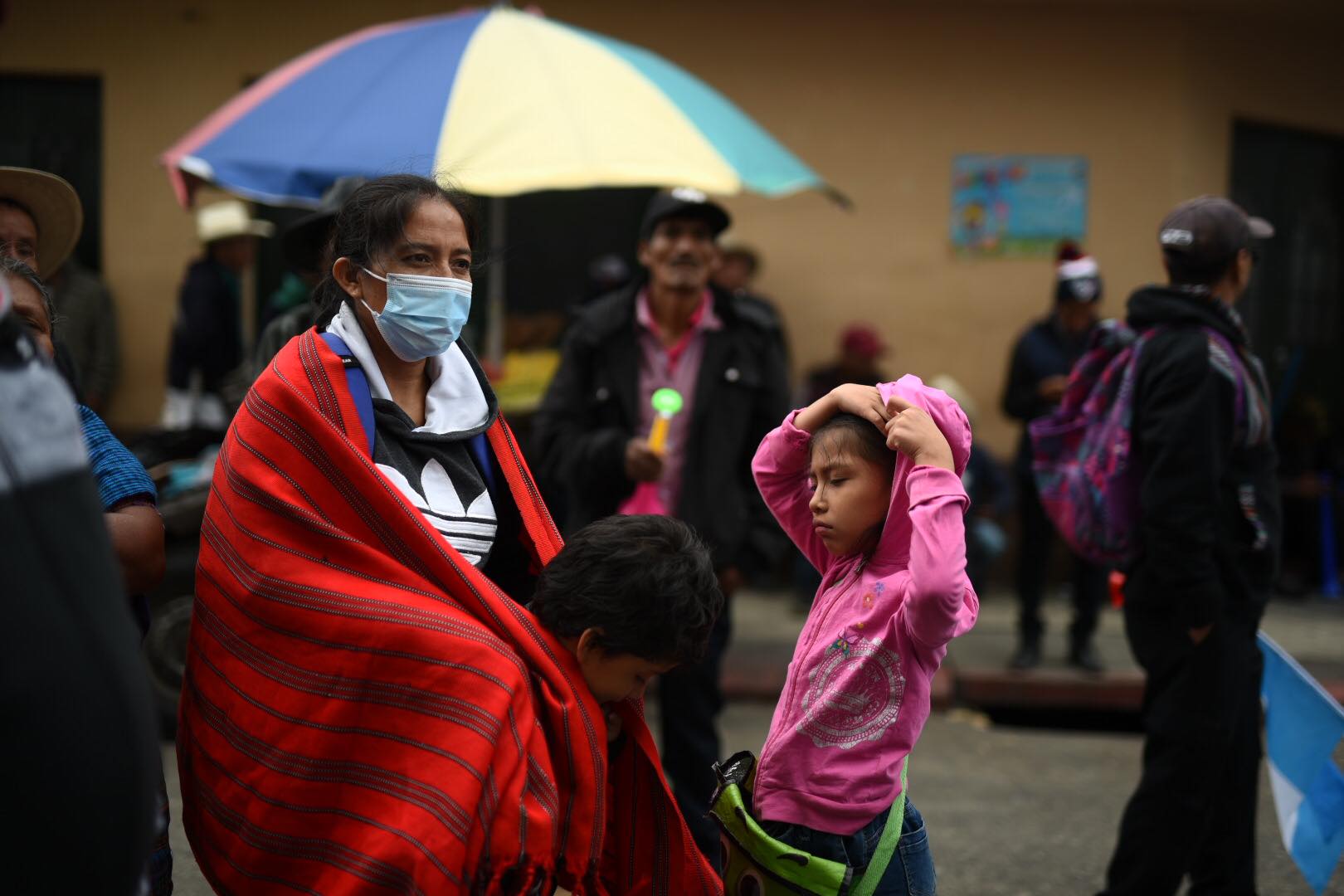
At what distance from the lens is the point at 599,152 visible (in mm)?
4867

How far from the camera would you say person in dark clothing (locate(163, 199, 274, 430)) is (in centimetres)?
707

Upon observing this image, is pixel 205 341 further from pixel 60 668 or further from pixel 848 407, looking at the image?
pixel 60 668

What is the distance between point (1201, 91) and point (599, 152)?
19.1 feet

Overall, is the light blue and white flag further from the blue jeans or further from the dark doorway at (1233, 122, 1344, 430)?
the dark doorway at (1233, 122, 1344, 430)

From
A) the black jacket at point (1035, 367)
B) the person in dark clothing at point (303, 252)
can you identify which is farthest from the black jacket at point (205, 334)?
the black jacket at point (1035, 367)

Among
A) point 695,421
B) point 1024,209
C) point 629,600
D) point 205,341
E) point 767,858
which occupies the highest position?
point 1024,209

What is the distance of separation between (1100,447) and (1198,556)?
1.42 ft

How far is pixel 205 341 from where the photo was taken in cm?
709

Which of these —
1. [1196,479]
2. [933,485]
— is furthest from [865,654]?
[1196,479]

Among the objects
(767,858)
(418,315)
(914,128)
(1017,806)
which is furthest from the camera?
(914,128)

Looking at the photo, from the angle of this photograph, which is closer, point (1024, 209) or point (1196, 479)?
point (1196, 479)

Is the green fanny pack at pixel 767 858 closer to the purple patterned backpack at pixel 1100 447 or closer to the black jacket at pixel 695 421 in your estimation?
the purple patterned backpack at pixel 1100 447

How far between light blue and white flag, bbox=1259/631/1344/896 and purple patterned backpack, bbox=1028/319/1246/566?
1.97 feet

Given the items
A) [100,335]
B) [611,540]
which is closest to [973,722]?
[611,540]
